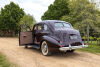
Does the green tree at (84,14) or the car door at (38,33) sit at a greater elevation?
the green tree at (84,14)

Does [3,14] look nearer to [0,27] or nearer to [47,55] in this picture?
[0,27]

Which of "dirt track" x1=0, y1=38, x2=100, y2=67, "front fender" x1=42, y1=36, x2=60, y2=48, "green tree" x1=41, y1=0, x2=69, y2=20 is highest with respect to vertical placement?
"green tree" x1=41, y1=0, x2=69, y2=20

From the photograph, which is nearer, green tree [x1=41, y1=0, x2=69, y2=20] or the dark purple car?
the dark purple car

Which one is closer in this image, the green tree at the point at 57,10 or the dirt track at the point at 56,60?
the dirt track at the point at 56,60

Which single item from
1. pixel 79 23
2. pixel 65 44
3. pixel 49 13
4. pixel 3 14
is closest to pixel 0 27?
pixel 3 14

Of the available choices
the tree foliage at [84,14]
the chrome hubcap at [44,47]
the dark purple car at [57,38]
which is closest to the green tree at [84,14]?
the tree foliage at [84,14]

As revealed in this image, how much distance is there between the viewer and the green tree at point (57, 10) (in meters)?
26.2

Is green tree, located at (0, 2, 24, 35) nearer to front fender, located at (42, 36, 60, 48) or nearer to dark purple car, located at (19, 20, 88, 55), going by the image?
dark purple car, located at (19, 20, 88, 55)

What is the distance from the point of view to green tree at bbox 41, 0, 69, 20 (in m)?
26.2

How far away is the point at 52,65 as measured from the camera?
4570 millimetres

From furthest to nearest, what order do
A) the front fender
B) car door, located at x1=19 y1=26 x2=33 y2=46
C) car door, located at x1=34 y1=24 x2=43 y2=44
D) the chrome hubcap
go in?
1. car door, located at x1=19 y1=26 x2=33 y2=46
2. car door, located at x1=34 y1=24 x2=43 y2=44
3. the chrome hubcap
4. the front fender

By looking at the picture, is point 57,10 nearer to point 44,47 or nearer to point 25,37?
point 25,37

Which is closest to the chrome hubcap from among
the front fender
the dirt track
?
the dirt track

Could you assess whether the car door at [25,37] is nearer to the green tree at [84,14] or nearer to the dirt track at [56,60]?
the dirt track at [56,60]
